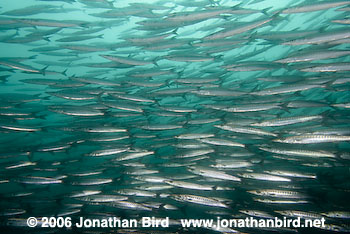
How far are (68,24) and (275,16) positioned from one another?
5701mm

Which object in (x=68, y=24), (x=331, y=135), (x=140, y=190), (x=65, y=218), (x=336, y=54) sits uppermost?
(x=68, y=24)

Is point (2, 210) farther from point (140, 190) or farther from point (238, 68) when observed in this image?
point (238, 68)

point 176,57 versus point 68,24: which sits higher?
point 68,24

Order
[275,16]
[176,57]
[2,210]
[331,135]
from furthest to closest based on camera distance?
1. [176,57]
2. [2,210]
3. [275,16]
4. [331,135]

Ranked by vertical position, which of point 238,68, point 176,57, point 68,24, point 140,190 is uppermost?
point 68,24

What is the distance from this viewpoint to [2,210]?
5031mm

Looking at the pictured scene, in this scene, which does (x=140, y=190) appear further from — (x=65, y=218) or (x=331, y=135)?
(x=331, y=135)

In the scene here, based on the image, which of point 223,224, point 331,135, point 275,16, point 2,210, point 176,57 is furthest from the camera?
point 176,57

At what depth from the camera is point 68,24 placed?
5.87 meters

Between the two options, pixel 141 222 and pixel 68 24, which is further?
pixel 68 24

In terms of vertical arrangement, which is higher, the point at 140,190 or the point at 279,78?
the point at 279,78

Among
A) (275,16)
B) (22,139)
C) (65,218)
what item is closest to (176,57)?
(275,16)

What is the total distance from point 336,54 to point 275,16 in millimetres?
1535

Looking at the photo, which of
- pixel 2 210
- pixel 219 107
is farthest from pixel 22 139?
pixel 219 107
